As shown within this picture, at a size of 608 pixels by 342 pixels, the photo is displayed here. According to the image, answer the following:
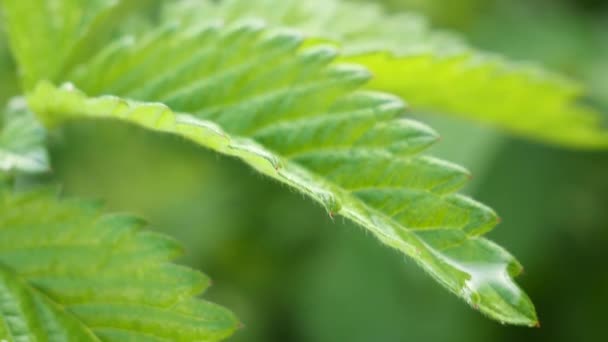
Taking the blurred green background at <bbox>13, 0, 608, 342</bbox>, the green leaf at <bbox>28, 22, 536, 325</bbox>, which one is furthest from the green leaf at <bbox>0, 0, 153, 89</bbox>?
the blurred green background at <bbox>13, 0, 608, 342</bbox>

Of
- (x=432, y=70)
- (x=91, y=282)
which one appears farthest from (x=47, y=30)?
(x=432, y=70)

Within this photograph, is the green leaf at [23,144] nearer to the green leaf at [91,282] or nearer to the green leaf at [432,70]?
the green leaf at [91,282]

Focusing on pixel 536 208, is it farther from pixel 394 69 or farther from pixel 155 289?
pixel 155 289

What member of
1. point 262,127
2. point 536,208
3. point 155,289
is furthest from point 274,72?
point 536,208

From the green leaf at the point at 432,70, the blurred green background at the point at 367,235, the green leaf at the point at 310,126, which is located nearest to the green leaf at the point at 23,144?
the green leaf at the point at 310,126

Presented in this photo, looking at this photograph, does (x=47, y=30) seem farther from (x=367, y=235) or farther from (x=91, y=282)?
(x=367, y=235)

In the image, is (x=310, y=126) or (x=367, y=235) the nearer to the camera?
(x=310, y=126)
